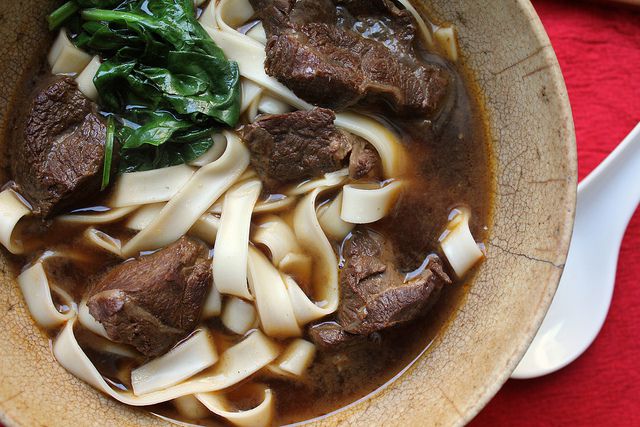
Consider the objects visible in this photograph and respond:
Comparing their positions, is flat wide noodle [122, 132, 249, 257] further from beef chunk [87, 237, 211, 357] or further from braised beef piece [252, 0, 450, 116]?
braised beef piece [252, 0, 450, 116]

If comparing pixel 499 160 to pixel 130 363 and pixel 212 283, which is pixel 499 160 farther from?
pixel 130 363

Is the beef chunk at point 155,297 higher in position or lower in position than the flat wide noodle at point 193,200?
lower

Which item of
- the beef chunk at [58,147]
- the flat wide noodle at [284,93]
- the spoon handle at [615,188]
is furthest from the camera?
the spoon handle at [615,188]

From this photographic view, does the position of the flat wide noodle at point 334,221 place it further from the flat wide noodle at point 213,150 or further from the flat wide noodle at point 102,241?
the flat wide noodle at point 102,241

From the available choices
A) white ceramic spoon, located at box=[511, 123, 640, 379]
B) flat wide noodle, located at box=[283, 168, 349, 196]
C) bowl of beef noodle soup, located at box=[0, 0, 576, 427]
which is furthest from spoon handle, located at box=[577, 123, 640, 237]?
flat wide noodle, located at box=[283, 168, 349, 196]

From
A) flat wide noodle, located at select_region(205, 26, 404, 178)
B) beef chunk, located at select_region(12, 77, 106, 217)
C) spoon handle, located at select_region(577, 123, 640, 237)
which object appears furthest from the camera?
spoon handle, located at select_region(577, 123, 640, 237)

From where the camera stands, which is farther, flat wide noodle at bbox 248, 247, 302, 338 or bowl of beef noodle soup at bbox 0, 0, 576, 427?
flat wide noodle at bbox 248, 247, 302, 338

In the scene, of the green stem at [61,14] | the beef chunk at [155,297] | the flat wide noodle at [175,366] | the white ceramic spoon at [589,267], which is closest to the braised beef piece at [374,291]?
the flat wide noodle at [175,366]
